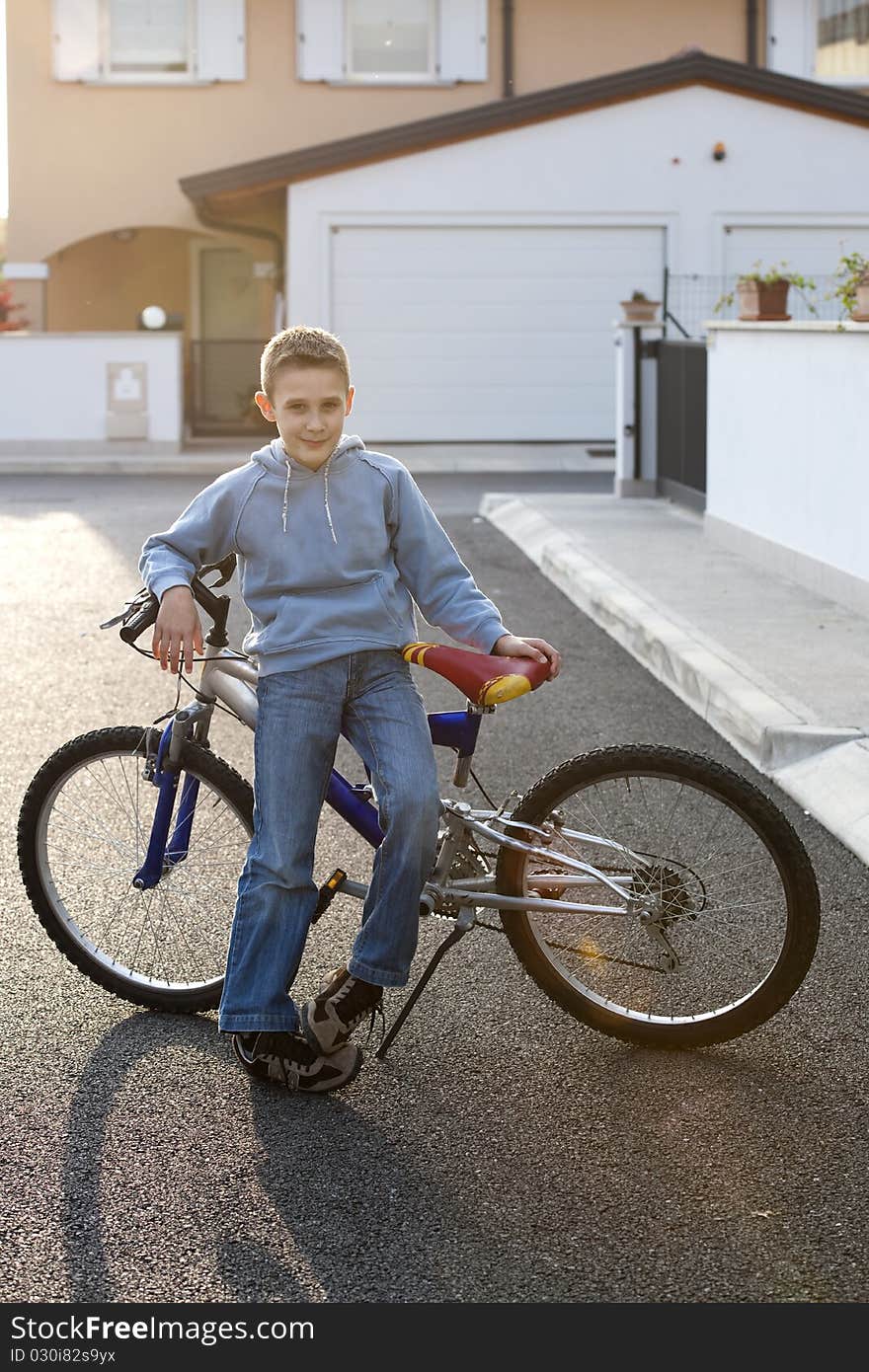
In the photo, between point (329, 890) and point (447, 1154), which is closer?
point (447, 1154)

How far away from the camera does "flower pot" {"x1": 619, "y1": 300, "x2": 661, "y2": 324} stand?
57.3 ft

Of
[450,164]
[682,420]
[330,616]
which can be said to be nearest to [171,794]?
[330,616]

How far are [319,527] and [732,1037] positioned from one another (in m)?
1.42

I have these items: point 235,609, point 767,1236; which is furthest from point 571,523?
point 767,1236

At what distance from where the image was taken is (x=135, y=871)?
15.4 feet

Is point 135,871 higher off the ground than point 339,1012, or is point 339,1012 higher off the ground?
point 135,871

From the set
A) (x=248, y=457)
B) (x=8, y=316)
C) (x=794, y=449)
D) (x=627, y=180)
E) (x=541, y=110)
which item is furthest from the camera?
(x=8, y=316)

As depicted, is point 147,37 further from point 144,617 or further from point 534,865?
point 534,865

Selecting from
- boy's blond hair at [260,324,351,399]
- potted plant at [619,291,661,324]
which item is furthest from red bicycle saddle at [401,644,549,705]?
potted plant at [619,291,661,324]

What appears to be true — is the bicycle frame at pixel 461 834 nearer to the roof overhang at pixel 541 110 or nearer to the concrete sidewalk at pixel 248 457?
the concrete sidewalk at pixel 248 457

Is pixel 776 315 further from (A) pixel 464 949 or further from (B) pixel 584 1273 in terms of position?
(B) pixel 584 1273

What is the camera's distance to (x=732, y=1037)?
4.34 metres

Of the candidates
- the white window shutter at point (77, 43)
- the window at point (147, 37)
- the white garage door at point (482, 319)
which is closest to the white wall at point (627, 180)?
the white garage door at point (482, 319)

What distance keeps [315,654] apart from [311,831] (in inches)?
14.5
